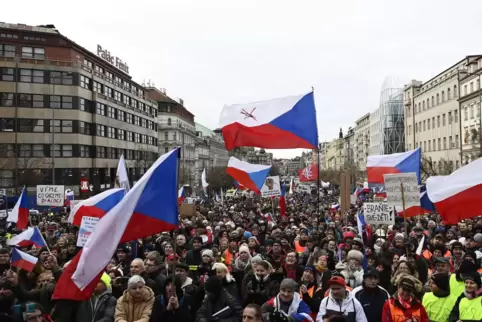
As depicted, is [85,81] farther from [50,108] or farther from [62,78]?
[50,108]

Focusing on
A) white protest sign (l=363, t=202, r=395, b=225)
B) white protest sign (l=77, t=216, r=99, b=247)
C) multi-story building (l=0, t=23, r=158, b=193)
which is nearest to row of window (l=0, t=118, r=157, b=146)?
multi-story building (l=0, t=23, r=158, b=193)

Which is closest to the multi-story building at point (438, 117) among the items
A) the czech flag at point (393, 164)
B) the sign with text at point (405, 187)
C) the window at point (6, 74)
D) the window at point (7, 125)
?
the czech flag at point (393, 164)

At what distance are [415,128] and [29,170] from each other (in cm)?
5078

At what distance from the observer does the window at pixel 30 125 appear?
48.8 m

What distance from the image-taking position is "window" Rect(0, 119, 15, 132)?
48.2 meters

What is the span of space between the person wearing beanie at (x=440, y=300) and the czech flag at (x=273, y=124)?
6.41 meters

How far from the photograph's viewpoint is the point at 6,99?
157 ft

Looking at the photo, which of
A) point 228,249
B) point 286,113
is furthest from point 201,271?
point 286,113

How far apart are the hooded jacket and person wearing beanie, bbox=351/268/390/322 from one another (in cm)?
244

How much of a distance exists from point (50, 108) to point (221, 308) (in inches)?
1881

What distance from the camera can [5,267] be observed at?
8469mm

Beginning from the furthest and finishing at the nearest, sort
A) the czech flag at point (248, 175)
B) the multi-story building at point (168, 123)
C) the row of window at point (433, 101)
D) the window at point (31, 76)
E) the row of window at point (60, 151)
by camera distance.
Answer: the multi-story building at point (168, 123) < the row of window at point (433, 101) < the row of window at point (60, 151) < the window at point (31, 76) < the czech flag at point (248, 175)

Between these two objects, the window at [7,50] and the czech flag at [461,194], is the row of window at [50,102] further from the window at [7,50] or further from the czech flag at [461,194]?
the czech flag at [461,194]

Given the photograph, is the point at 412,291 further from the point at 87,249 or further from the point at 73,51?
the point at 73,51
